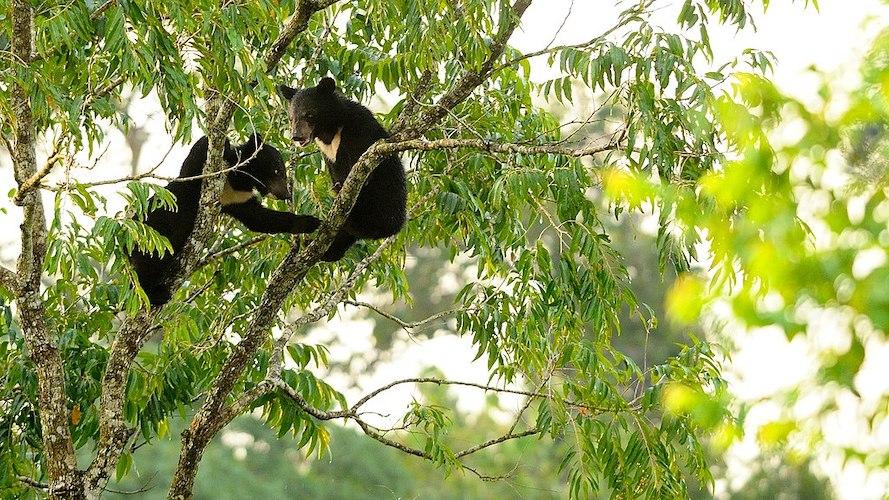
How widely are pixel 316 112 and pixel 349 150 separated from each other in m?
0.24

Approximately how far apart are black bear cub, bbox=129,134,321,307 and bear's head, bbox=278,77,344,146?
0.21m

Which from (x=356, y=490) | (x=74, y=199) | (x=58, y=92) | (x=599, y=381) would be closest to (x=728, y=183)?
(x=74, y=199)

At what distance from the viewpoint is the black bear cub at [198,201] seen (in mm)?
5223

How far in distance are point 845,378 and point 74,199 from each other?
266 centimetres

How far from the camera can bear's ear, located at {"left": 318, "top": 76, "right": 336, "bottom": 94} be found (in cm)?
524

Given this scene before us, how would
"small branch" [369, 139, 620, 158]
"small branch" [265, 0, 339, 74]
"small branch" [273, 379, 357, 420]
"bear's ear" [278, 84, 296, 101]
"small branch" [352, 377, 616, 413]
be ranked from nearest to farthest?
"small branch" [369, 139, 620, 158]
"small branch" [265, 0, 339, 74]
"small branch" [352, 377, 616, 413]
"small branch" [273, 379, 357, 420]
"bear's ear" [278, 84, 296, 101]

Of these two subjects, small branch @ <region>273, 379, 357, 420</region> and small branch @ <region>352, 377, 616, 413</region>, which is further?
small branch @ <region>273, 379, 357, 420</region>

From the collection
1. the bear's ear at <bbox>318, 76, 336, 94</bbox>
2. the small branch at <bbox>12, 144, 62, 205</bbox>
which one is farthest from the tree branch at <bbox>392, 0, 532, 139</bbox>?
the small branch at <bbox>12, 144, 62, 205</bbox>

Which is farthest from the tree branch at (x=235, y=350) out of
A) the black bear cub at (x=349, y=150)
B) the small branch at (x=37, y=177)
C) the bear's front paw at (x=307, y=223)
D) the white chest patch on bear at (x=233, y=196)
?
the small branch at (x=37, y=177)

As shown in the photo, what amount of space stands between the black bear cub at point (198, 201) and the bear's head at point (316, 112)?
0.21 metres

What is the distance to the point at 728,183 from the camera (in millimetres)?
1438

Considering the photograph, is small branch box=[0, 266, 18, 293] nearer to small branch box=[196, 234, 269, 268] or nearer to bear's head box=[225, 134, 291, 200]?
small branch box=[196, 234, 269, 268]

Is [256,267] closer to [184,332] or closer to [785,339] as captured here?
[184,332]

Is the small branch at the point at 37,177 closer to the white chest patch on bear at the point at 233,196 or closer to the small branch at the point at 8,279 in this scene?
the small branch at the point at 8,279
